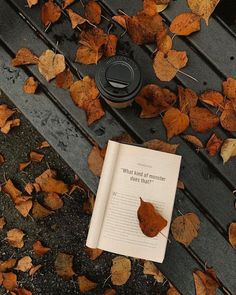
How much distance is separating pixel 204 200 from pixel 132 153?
276 millimetres

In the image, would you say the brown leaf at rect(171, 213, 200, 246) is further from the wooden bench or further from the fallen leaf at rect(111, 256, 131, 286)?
the fallen leaf at rect(111, 256, 131, 286)

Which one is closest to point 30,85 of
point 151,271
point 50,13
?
point 50,13

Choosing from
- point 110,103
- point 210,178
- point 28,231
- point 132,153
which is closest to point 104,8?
point 110,103

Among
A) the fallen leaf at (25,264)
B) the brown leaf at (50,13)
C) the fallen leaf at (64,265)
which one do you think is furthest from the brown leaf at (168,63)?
the fallen leaf at (25,264)

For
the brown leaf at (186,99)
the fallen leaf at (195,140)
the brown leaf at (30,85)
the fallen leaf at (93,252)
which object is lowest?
the fallen leaf at (93,252)

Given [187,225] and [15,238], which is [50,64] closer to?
[187,225]

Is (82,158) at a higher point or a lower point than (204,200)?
higher

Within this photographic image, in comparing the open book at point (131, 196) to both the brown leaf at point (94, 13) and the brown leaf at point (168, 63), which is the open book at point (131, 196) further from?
the brown leaf at point (94, 13)

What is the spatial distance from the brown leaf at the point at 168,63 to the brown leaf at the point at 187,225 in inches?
17.8

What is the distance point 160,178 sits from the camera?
1239 millimetres

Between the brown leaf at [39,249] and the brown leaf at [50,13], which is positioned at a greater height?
the brown leaf at [50,13]

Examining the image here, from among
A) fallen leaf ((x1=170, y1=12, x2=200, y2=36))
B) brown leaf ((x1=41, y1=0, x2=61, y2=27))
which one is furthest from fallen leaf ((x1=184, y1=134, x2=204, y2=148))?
brown leaf ((x1=41, y1=0, x2=61, y2=27))

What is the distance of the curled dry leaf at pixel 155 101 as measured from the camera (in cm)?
129

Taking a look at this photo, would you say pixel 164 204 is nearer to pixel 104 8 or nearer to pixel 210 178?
pixel 210 178
